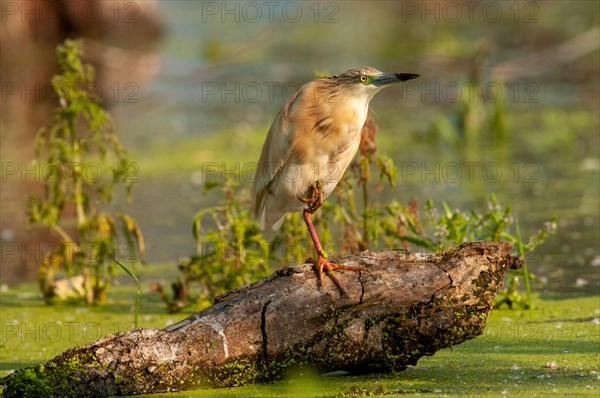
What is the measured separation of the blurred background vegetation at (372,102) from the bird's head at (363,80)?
4.60ft

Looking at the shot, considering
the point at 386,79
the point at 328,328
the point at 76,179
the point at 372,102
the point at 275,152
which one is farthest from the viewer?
the point at 372,102

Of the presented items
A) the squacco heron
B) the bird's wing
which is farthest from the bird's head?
the bird's wing

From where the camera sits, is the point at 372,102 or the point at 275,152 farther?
the point at 372,102

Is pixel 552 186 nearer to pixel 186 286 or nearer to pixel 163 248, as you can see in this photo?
pixel 163 248

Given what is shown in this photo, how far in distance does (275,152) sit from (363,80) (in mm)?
623

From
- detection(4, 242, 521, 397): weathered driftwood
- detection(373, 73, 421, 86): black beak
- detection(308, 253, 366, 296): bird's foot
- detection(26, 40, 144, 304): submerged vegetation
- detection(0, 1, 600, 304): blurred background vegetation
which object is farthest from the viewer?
detection(0, 1, 600, 304): blurred background vegetation

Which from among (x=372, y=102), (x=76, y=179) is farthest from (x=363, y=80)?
(x=372, y=102)

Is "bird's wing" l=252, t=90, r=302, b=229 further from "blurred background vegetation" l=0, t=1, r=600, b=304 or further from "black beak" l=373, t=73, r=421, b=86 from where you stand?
"blurred background vegetation" l=0, t=1, r=600, b=304

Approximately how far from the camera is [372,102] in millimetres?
14039

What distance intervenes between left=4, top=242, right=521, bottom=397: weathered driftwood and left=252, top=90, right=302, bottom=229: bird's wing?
0.80 metres

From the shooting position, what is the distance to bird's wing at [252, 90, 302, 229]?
5051mm

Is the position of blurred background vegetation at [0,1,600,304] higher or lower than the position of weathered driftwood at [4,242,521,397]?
higher

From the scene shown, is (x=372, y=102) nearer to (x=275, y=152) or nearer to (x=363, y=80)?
(x=275, y=152)

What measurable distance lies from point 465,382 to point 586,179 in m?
5.66
